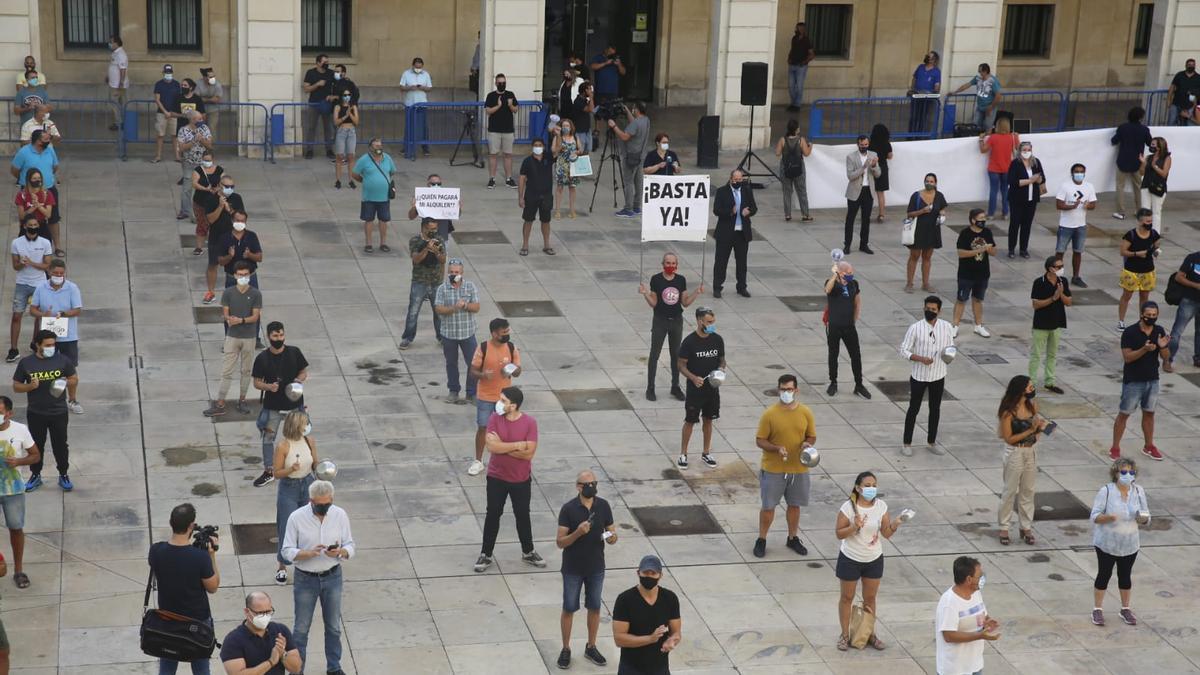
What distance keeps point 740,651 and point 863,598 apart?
3.27 ft

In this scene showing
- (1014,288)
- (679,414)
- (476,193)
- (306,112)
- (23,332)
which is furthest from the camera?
(306,112)

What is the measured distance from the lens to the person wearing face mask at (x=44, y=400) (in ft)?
47.4

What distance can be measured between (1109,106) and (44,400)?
27.5m

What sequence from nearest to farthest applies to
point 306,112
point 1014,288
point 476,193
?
1. point 1014,288
2. point 476,193
3. point 306,112

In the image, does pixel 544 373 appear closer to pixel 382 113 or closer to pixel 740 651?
pixel 740 651

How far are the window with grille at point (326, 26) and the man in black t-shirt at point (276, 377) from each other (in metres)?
19.2

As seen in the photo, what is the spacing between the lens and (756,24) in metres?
30.1

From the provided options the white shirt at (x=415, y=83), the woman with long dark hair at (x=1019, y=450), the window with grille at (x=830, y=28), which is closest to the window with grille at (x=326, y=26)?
the white shirt at (x=415, y=83)

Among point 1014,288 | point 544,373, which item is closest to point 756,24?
point 1014,288

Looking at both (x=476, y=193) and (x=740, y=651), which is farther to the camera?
(x=476, y=193)

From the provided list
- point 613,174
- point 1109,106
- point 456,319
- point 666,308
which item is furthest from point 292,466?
point 1109,106

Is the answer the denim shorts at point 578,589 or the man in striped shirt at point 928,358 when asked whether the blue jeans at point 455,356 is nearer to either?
the man in striped shirt at point 928,358

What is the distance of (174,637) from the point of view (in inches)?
417

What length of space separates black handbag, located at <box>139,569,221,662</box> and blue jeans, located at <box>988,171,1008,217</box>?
1793 centimetres
